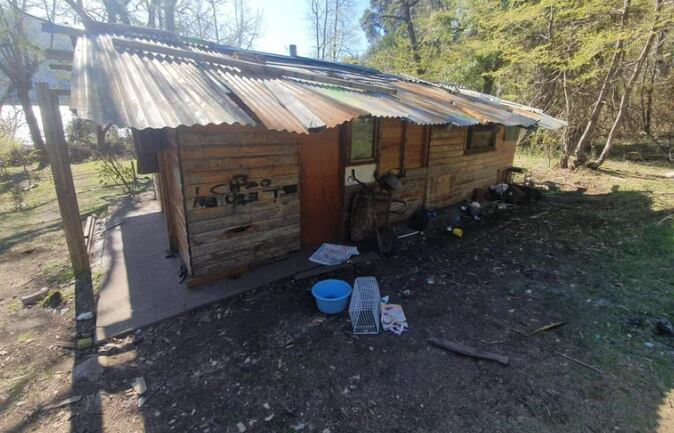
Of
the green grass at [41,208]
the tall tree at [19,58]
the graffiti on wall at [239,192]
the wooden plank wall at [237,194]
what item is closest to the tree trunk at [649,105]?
the wooden plank wall at [237,194]

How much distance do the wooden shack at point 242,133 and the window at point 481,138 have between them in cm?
166

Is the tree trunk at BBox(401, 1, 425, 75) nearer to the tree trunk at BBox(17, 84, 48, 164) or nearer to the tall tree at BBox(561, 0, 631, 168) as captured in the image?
the tall tree at BBox(561, 0, 631, 168)

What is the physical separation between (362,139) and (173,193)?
3.13 m

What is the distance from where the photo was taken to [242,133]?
13.0ft

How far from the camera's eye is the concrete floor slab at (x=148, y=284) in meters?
3.60

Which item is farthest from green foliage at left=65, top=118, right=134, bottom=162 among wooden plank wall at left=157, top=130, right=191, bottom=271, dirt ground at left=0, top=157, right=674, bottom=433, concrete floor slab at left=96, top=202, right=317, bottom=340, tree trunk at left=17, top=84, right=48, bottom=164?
dirt ground at left=0, top=157, right=674, bottom=433

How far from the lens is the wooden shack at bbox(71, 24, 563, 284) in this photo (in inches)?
119

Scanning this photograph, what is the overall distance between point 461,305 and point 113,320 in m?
4.07

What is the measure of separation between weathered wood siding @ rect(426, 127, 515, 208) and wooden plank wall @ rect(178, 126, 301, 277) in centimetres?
357

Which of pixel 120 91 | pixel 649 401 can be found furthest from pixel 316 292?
pixel 649 401

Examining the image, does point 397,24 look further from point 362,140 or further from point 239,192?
point 239,192

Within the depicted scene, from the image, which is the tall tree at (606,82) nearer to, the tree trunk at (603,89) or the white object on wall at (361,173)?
the tree trunk at (603,89)

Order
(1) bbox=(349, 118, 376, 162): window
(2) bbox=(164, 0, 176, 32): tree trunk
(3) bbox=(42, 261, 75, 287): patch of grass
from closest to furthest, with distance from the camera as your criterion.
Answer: (3) bbox=(42, 261, 75, 287): patch of grass < (1) bbox=(349, 118, 376, 162): window < (2) bbox=(164, 0, 176, 32): tree trunk

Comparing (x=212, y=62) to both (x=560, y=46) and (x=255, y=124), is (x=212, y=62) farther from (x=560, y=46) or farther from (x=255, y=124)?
(x=560, y=46)
